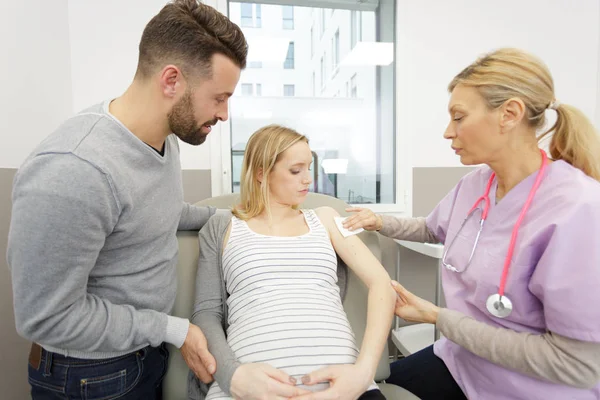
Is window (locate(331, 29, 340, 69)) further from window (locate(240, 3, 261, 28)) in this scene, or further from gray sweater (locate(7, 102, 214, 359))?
gray sweater (locate(7, 102, 214, 359))

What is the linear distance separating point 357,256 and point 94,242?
0.69m

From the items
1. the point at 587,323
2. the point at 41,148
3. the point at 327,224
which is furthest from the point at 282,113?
the point at 587,323

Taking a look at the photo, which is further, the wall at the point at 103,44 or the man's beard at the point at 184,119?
the wall at the point at 103,44

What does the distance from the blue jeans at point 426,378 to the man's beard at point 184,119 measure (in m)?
0.95

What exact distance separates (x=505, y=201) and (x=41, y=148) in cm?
105

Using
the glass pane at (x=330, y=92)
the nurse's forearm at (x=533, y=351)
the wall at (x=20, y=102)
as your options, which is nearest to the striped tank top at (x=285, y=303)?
the nurse's forearm at (x=533, y=351)

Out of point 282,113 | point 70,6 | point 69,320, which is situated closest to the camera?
point 69,320

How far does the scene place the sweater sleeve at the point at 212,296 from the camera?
95 cm

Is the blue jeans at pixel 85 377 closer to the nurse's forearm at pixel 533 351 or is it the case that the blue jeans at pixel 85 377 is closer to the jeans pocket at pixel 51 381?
the jeans pocket at pixel 51 381

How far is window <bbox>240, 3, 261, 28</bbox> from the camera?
195cm

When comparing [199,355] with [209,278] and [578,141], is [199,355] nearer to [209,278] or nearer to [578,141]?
[209,278]

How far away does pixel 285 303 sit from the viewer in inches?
40.0

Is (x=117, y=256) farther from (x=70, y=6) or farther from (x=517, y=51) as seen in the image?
(x=70, y=6)

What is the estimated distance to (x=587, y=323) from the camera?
2.55 ft
